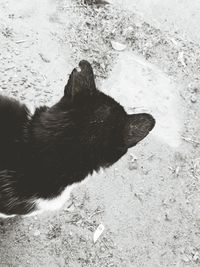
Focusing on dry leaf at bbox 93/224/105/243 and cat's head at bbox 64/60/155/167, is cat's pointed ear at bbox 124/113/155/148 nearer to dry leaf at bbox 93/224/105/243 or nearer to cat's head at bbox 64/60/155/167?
cat's head at bbox 64/60/155/167

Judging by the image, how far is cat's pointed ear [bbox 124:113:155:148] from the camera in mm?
3242

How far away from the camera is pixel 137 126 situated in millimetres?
3252

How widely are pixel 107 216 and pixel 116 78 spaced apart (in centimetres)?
152

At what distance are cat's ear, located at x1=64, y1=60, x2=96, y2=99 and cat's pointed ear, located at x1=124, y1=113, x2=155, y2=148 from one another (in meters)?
0.38

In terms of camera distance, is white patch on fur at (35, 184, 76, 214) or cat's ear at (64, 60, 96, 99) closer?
cat's ear at (64, 60, 96, 99)

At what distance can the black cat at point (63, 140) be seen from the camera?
10.2 feet

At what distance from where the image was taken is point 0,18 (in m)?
4.79

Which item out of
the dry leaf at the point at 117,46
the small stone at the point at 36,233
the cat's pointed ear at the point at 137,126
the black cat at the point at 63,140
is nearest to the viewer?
the black cat at the point at 63,140

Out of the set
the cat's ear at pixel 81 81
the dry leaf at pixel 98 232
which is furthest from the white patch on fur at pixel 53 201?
the dry leaf at pixel 98 232

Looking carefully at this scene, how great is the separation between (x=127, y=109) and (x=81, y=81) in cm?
168

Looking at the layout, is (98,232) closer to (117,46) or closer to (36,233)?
(36,233)

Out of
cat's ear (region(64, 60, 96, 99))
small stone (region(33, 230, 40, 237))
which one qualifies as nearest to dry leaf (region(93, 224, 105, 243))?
small stone (region(33, 230, 40, 237))

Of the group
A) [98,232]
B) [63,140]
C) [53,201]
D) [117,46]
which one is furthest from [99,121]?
[117,46]

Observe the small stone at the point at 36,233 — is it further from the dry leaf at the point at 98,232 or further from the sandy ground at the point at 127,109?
the dry leaf at the point at 98,232
